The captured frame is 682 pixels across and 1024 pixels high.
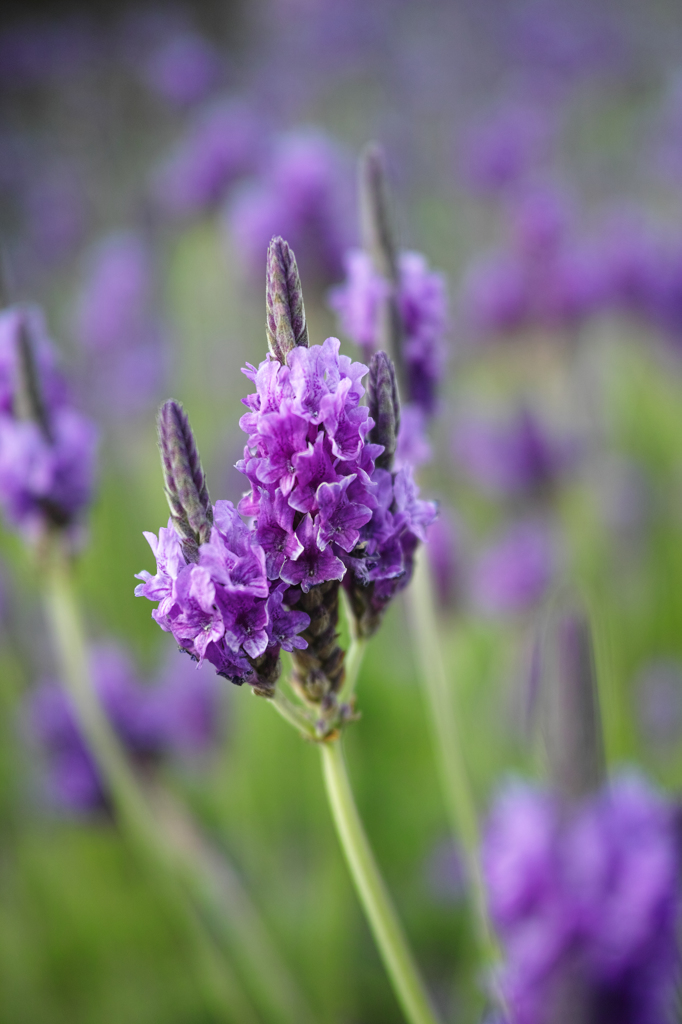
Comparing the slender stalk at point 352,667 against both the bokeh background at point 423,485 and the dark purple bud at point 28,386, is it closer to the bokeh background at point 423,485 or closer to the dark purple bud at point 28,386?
the bokeh background at point 423,485

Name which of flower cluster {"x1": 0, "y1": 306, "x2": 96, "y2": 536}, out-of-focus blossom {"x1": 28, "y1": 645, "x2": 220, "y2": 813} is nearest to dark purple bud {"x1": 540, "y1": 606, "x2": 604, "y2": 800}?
flower cluster {"x1": 0, "y1": 306, "x2": 96, "y2": 536}

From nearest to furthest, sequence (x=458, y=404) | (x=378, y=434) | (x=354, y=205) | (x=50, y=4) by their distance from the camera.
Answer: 1. (x=378, y=434)
2. (x=354, y=205)
3. (x=458, y=404)
4. (x=50, y=4)

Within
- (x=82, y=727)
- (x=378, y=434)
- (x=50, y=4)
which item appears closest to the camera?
(x=378, y=434)

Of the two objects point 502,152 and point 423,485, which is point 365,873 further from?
point 502,152

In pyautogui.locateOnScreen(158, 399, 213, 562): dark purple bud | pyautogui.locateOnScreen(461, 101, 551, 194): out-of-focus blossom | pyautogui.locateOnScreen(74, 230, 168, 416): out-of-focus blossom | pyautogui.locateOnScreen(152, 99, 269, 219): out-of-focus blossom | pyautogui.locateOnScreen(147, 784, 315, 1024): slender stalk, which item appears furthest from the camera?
pyautogui.locateOnScreen(461, 101, 551, 194): out-of-focus blossom

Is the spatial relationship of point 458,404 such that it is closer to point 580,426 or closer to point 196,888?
point 580,426

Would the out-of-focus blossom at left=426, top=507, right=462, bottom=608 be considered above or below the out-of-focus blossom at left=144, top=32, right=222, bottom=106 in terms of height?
below

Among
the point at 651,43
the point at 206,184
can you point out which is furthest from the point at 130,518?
the point at 651,43

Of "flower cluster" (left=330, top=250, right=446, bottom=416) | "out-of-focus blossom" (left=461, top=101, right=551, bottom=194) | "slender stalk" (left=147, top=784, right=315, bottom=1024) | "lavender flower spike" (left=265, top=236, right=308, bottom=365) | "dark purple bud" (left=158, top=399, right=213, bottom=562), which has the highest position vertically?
"out-of-focus blossom" (left=461, top=101, right=551, bottom=194)

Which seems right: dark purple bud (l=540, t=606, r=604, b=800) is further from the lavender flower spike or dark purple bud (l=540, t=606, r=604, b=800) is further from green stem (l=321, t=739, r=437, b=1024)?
the lavender flower spike
